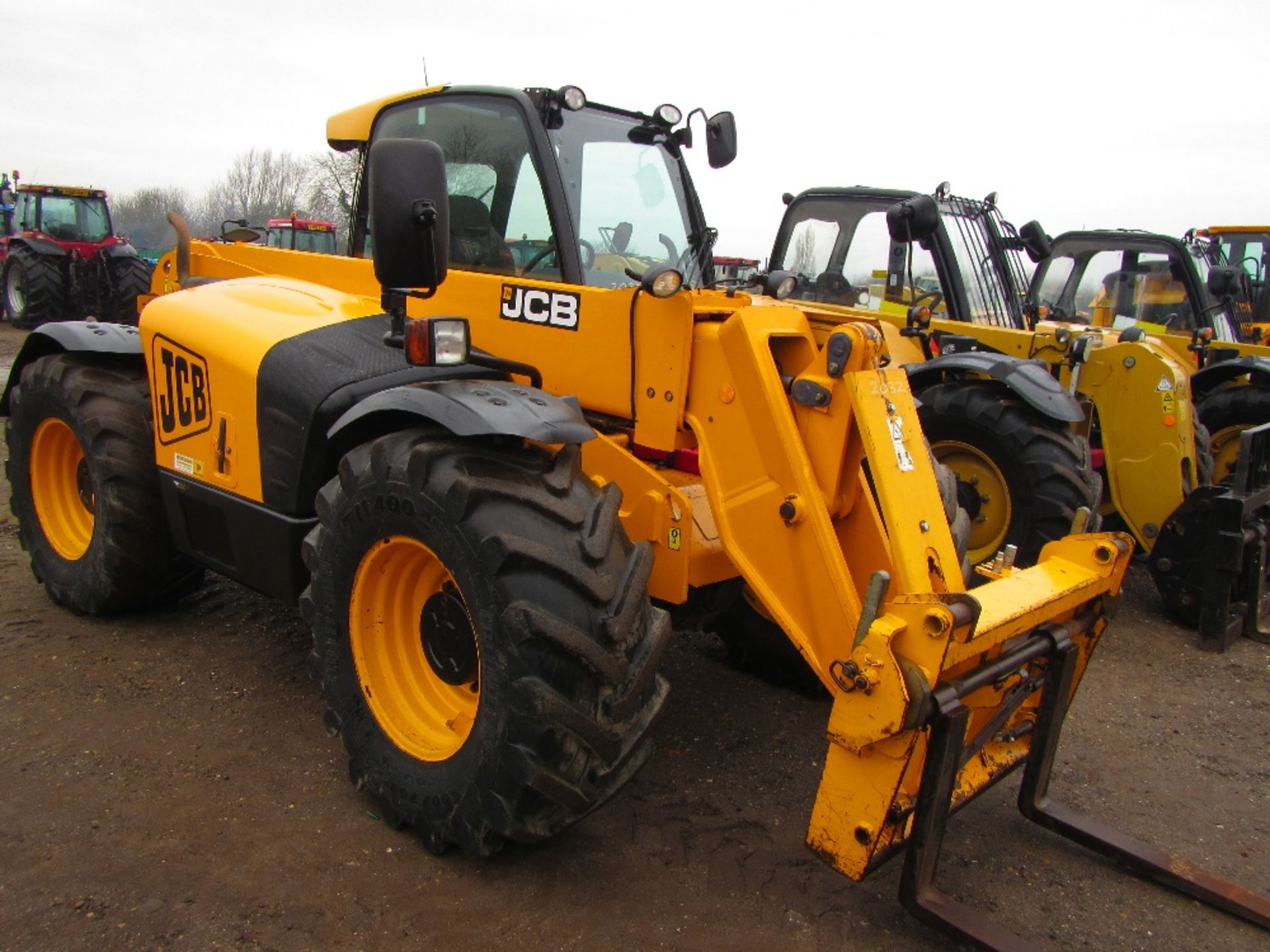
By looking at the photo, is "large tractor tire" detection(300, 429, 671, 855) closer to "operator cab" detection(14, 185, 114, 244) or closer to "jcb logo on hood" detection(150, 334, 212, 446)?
"jcb logo on hood" detection(150, 334, 212, 446)

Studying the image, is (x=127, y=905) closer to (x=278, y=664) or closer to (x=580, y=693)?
(x=580, y=693)

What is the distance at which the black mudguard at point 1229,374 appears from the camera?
288 inches

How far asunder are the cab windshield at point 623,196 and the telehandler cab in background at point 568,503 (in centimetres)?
2

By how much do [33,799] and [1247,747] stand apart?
4599mm

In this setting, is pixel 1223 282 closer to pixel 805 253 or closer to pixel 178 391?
pixel 805 253

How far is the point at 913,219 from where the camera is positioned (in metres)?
5.82

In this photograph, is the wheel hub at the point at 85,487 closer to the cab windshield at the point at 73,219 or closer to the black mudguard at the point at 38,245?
the black mudguard at the point at 38,245

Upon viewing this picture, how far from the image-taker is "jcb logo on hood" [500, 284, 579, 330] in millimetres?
3365

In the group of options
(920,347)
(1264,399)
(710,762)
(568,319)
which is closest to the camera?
(568,319)

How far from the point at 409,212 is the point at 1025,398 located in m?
4.03

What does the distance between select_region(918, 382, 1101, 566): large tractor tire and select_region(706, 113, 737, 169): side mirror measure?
8.40 ft

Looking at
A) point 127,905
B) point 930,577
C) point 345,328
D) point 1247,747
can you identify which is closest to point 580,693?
point 930,577

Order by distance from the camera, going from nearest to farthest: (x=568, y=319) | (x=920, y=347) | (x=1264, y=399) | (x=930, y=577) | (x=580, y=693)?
(x=580, y=693) → (x=930, y=577) → (x=568, y=319) → (x=920, y=347) → (x=1264, y=399)

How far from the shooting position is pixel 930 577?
2.90 m
